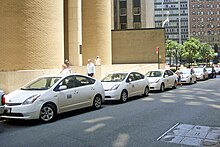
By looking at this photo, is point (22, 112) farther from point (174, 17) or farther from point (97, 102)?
point (174, 17)

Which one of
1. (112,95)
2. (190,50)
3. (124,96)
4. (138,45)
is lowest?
(124,96)

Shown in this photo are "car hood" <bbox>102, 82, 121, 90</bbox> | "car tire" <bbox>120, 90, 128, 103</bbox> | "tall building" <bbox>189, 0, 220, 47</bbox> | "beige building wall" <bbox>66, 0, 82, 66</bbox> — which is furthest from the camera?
"tall building" <bbox>189, 0, 220, 47</bbox>

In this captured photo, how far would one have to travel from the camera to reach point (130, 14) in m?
53.8

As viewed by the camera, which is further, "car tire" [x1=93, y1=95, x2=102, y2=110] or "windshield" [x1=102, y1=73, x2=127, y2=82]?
"windshield" [x1=102, y1=73, x2=127, y2=82]

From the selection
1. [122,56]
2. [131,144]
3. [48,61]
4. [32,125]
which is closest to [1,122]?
[32,125]

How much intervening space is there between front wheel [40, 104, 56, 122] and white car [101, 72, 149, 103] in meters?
4.09

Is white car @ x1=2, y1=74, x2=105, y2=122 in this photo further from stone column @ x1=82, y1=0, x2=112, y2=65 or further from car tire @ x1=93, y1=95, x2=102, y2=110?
stone column @ x1=82, y1=0, x2=112, y2=65

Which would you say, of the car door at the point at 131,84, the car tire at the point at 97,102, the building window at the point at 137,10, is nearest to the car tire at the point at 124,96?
the car door at the point at 131,84

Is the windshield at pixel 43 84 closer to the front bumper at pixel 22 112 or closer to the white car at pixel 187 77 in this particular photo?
the front bumper at pixel 22 112

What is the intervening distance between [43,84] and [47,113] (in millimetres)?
1287

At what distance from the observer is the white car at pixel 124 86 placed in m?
13.1

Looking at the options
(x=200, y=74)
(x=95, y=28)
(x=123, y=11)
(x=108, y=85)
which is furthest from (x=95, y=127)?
(x=123, y=11)

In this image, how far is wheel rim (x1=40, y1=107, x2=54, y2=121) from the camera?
354 inches

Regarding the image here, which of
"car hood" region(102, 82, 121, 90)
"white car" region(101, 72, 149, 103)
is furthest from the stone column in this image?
"car hood" region(102, 82, 121, 90)
